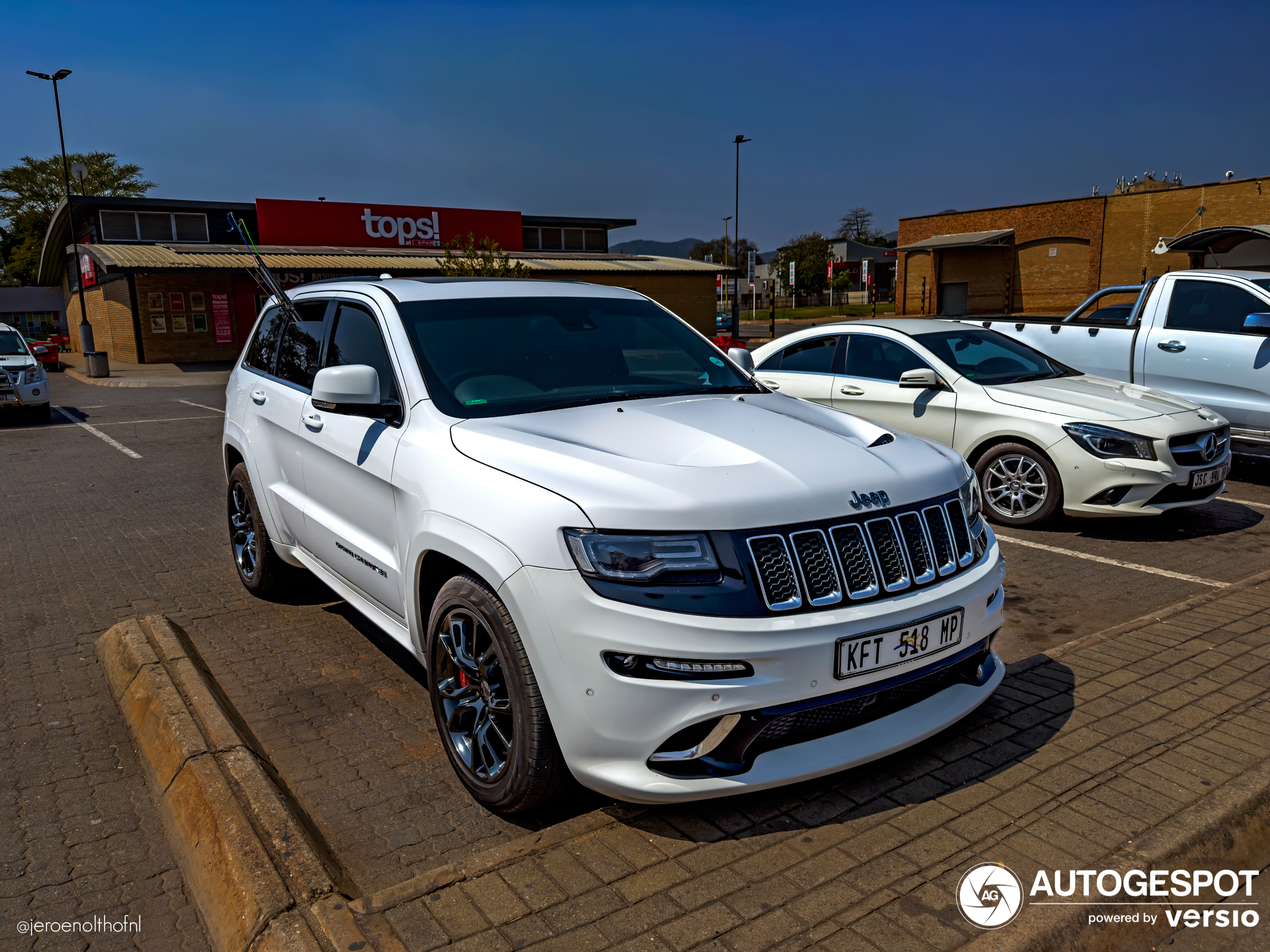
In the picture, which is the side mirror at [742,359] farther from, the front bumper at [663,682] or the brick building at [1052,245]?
the brick building at [1052,245]

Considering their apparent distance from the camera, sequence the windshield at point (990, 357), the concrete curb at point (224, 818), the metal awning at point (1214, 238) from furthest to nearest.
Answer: the metal awning at point (1214, 238)
the windshield at point (990, 357)
the concrete curb at point (224, 818)

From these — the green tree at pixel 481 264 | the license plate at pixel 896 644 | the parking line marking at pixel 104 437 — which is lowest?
the parking line marking at pixel 104 437

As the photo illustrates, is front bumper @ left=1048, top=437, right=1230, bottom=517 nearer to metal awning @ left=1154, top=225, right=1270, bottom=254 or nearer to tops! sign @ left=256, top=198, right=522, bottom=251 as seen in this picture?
metal awning @ left=1154, top=225, right=1270, bottom=254

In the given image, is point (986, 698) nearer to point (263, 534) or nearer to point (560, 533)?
point (560, 533)

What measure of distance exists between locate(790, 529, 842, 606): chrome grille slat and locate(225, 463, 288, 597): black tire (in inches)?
138

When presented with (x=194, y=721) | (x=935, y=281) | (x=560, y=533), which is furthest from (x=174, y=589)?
(x=935, y=281)

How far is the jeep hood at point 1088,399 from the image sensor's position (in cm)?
661

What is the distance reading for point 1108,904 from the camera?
97.9 inches

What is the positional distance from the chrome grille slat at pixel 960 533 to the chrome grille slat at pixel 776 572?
0.74 m

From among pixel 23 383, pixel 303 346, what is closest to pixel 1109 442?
pixel 303 346

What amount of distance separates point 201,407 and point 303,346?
16.2 meters

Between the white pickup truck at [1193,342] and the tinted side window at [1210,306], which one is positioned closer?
the white pickup truck at [1193,342]

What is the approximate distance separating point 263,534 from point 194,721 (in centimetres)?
177

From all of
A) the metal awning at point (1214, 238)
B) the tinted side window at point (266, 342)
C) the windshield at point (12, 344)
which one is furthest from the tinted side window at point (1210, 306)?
the windshield at point (12, 344)
